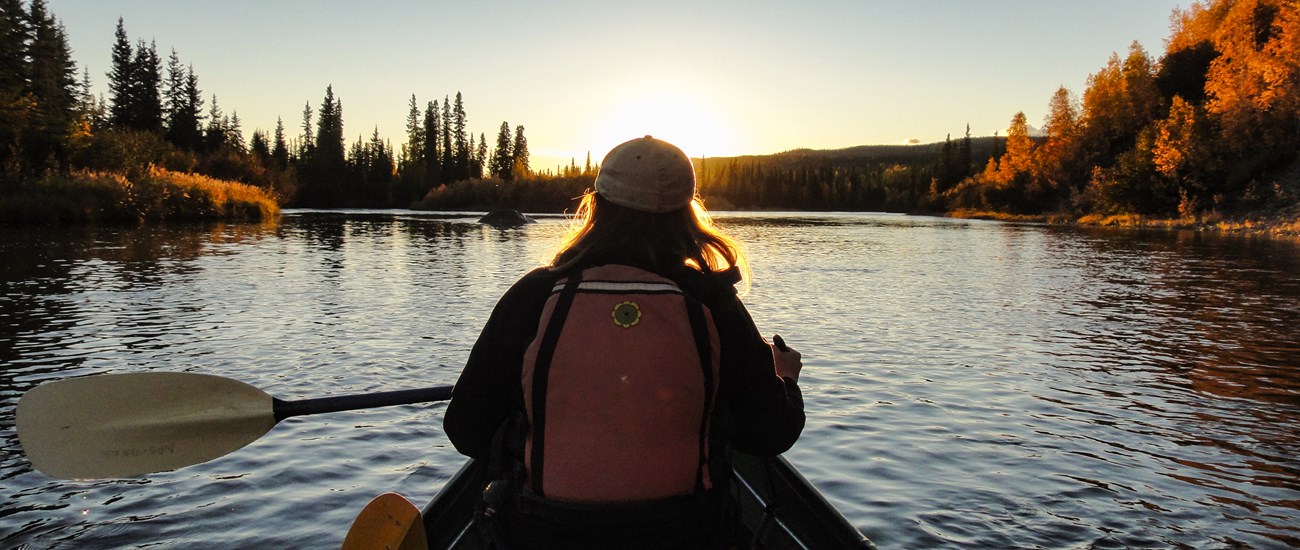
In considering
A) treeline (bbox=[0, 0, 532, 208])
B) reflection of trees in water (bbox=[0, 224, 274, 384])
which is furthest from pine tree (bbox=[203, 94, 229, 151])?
reflection of trees in water (bbox=[0, 224, 274, 384])

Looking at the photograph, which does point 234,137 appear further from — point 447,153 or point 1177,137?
point 1177,137

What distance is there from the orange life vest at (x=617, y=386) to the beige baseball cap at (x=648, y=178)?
27 cm

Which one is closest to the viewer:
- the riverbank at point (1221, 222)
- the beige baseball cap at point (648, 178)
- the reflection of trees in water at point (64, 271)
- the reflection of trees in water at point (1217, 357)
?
the beige baseball cap at point (648, 178)

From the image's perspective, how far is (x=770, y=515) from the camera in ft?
13.0

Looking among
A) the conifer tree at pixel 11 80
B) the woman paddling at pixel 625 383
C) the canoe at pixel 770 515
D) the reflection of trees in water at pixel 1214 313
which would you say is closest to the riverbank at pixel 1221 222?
the reflection of trees in water at pixel 1214 313

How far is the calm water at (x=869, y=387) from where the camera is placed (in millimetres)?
5824

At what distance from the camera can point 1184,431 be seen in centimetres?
812

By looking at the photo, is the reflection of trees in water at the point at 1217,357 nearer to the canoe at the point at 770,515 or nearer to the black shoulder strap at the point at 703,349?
the canoe at the point at 770,515

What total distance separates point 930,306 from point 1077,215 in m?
68.8

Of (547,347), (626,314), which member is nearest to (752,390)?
(626,314)

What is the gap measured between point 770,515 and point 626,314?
1.98 m

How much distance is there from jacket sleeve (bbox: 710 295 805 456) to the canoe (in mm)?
861

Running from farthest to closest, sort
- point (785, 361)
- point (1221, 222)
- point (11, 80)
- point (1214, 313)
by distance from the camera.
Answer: point (1221, 222)
point (11, 80)
point (1214, 313)
point (785, 361)

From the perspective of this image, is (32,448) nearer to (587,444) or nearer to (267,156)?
(587,444)
